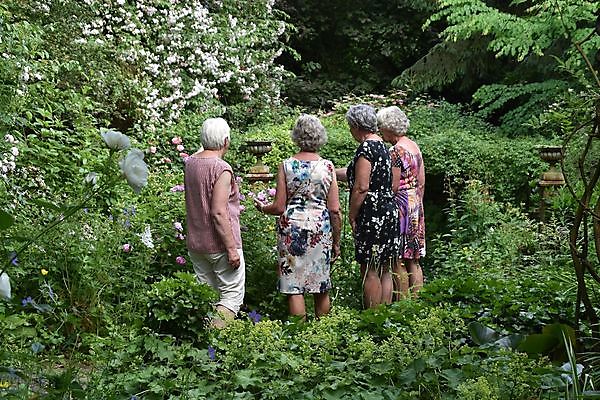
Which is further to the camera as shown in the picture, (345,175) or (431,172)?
(431,172)

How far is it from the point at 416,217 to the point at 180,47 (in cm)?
609

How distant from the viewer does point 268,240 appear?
600 centimetres

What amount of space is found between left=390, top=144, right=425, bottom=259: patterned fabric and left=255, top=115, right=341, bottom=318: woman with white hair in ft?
2.42

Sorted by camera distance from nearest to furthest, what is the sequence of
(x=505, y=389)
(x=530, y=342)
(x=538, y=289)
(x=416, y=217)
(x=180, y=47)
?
(x=505, y=389) → (x=530, y=342) → (x=538, y=289) → (x=416, y=217) → (x=180, y=47)

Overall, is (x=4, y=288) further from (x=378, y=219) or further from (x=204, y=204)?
(x=378, y=219)

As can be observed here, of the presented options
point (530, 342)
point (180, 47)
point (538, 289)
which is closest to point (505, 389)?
point (530, 342)

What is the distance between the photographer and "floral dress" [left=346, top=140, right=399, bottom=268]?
209 inches

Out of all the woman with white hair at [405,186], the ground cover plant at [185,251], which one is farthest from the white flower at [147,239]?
the woman with white hair at [405,186]

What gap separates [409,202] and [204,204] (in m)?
1.63

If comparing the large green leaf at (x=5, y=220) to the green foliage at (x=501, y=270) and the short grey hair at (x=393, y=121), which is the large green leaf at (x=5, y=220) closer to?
the green foliage at (x=501, y=270)

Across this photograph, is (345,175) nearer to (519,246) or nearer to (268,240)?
(268,240)

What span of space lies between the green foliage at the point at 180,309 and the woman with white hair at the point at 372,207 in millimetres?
1613

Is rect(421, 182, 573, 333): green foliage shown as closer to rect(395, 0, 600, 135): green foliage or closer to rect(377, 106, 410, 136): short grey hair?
rect(377, 106, 410, 136): short grey hair

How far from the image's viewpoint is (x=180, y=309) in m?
3.75
